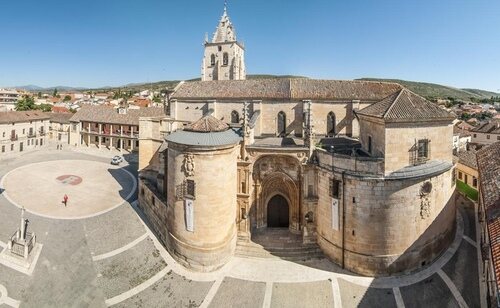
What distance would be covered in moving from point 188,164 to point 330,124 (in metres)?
15.0

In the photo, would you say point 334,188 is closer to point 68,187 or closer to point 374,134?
point 374,134

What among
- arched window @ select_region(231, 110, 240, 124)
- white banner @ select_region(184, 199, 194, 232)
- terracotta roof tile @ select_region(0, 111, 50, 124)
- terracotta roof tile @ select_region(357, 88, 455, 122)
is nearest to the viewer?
terracotta roof tile @ select_region(357, 88, 455, 122)

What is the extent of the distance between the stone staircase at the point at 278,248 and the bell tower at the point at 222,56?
27.6 metres

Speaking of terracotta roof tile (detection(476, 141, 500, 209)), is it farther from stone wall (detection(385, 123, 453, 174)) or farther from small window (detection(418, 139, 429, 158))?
small window (detection(418, 139, 429, 158))

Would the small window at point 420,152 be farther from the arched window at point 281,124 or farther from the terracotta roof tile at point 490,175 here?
the arched window at point 281,124

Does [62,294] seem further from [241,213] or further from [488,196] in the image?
[488,196]

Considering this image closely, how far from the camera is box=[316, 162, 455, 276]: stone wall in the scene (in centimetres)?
1964

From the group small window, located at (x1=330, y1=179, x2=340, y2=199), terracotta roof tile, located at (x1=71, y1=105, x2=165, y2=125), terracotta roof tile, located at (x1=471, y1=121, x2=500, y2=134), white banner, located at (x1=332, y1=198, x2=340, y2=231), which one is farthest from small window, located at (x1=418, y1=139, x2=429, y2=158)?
terracotta roof tile, located at (x1=471, y1=121, x2=500, y2=134)

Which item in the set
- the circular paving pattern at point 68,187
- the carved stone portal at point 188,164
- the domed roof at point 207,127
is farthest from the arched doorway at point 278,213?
the circular paving pattern at point 68,187

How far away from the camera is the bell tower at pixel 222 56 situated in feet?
150

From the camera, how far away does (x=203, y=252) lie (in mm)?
21016

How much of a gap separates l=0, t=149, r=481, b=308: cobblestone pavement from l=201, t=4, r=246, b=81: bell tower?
28.7 m

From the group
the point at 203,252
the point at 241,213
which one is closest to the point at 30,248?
the point at 203,252

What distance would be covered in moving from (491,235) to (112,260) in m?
21.8
